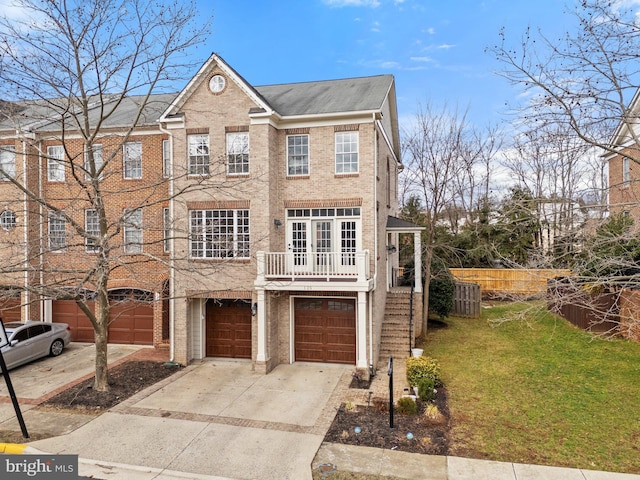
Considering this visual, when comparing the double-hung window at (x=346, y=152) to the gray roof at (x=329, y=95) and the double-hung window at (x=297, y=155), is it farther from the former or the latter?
the double-hung window at (x=297, y=155)

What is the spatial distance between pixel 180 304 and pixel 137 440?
6.16 meters

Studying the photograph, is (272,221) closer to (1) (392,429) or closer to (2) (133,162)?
(2) (133,162)

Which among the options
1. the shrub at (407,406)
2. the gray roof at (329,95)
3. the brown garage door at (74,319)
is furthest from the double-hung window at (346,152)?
the brown garage door at (74,319)

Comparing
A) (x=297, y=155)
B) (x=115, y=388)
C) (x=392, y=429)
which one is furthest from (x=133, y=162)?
(x=392, y=429)

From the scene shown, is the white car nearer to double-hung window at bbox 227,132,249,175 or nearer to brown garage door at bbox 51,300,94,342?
brown garage door at bbox 51,300,94,342

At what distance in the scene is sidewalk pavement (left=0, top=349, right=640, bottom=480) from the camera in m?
7.40

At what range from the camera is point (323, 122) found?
14164 millimetres

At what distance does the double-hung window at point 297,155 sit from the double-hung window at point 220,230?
7.55ft

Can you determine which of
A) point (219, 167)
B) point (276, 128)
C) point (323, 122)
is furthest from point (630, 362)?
point (219, 167)

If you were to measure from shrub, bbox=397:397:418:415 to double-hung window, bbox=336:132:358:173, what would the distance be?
7582 millimetres

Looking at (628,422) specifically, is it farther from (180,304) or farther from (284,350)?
(180,304)

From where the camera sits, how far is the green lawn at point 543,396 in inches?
316

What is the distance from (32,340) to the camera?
1432 cm

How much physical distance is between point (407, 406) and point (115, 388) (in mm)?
8233
